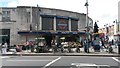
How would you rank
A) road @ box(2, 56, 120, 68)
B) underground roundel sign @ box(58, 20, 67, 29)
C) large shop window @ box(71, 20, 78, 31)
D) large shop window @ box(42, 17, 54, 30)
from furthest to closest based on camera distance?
large shop window @ box(71, 20, 78, 31) < underground roundel sign @ box(58, 20, 67, 29) < large shop window @ box(42, 17, 54, 30) < road @ box(2, 56, 120, 68)

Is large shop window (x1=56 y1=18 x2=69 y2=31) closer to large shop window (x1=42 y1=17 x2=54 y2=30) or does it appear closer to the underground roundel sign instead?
the underground roundel sign

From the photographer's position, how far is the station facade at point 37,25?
63781 mm

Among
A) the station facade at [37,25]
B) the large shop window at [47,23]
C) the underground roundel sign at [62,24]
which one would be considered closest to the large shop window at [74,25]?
the station facade at [37,25]

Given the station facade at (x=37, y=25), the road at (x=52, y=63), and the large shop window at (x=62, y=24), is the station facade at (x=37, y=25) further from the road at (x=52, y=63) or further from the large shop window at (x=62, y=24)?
the road at (x=52, y=63)

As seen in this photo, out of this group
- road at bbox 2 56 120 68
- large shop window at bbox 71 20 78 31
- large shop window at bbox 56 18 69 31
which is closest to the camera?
road at bbox 2 56 120 68

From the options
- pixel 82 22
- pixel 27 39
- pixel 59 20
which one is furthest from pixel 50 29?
pixel 82 22

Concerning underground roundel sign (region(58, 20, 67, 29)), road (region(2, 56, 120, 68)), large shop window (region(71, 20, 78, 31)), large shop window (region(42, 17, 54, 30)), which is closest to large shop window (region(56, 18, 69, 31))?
underground roundel sign (region(58, 20, 67, 29))

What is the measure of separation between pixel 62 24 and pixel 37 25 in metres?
9.16

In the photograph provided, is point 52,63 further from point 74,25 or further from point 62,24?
point 74,25

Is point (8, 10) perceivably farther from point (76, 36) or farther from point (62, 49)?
point (62, 49)

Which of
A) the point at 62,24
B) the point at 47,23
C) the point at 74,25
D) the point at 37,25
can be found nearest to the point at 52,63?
the point at 37,25

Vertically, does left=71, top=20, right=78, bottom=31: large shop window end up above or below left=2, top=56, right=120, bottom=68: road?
above

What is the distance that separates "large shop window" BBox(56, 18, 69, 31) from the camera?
73.8 metres

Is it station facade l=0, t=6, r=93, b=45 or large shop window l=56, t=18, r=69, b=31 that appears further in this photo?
large shop window l=56, t=18, r=69, b=31
